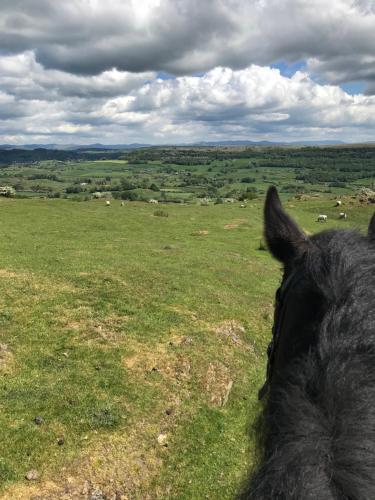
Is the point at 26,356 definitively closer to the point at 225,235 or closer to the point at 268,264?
the point at 268,264

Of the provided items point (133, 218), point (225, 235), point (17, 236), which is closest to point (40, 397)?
point (17, 236)

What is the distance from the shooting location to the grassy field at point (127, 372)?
6977mm

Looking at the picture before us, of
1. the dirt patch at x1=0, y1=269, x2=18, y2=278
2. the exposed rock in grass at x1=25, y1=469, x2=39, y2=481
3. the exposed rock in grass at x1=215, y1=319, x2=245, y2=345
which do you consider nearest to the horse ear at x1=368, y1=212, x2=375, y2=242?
the exposed rock in grass at x1=25, y1=469, x2=39, y2=481

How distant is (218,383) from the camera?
398 inches

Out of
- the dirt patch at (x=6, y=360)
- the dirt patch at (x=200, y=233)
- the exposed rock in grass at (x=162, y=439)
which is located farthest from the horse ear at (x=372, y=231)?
the dirt patch at (x=200, y=233)

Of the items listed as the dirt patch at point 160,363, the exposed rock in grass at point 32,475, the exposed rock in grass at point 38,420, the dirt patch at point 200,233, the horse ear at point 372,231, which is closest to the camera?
the horse ear at point 372,231

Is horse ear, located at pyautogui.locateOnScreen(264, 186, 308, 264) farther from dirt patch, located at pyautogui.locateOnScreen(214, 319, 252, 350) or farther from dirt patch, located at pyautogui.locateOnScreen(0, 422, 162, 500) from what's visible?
dirt patch, located at pyautogui.locateOnScreen(214, 319, 252, 350)

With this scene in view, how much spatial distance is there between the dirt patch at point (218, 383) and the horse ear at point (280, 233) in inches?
275

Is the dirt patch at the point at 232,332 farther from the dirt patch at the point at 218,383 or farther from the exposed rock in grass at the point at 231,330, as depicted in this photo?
the dirt patch at the point at 218,383

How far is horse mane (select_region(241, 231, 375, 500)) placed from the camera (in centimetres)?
156

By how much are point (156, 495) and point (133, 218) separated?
30.2 metres

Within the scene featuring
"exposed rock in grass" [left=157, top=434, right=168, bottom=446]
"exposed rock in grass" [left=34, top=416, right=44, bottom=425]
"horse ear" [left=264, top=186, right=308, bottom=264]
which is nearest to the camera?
"horse ear" [left=264, top=186, right=308, bottom=264]

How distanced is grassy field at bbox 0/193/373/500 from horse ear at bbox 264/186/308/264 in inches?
59.4

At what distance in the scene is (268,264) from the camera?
78.7 feet
